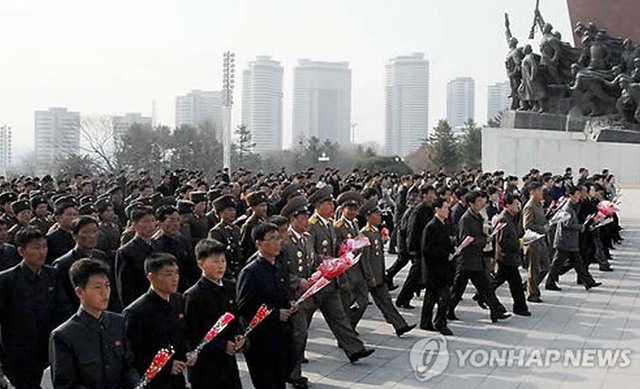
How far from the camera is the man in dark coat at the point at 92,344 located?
3791 mm

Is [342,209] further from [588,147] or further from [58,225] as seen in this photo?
[588,147]

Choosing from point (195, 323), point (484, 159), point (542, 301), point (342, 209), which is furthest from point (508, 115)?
point (195, 323)

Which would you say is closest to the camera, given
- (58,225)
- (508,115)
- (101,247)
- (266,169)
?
(58,225)

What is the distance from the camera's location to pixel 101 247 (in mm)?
7941

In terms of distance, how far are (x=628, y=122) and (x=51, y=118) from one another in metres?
58.2

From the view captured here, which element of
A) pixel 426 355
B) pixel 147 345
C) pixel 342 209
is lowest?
pixel 426 355

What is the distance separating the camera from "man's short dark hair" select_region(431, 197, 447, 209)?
28.3 feet

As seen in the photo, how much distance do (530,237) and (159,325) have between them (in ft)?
22.8

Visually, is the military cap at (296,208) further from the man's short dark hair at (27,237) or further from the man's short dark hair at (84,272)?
the man's short dark hair at (84,272)

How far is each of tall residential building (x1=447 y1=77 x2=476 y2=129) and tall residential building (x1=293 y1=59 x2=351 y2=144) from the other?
533 inches

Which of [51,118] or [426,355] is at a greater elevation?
[51,118]

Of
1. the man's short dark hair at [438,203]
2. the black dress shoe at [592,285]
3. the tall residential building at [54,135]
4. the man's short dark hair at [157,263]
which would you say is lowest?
the black dress shoe at [592,285]

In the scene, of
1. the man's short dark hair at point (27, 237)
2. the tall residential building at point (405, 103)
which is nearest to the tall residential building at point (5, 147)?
the tall residential building at point (405, 103)

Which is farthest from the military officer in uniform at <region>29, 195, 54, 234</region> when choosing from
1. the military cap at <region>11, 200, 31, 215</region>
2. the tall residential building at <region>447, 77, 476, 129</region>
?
the tall residential building at <region>447, 77, 476, 129</region>
